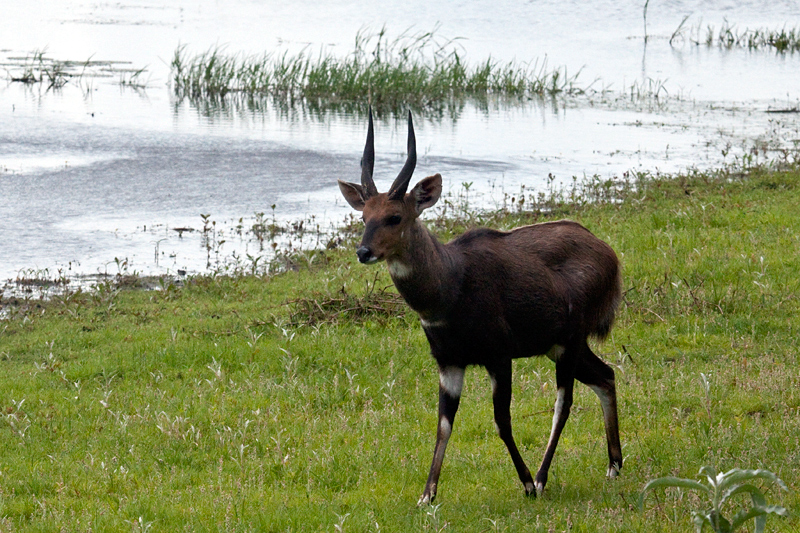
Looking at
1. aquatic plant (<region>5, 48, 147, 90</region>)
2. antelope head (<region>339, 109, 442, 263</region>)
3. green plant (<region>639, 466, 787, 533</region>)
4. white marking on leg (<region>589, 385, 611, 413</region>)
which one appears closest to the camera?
green plant (<region>639, 466, 787, 533</region>)

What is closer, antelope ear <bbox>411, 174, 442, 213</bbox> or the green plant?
the green plant

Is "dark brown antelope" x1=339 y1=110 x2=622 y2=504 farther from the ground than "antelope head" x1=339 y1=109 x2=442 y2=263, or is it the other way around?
"antelope head" x1=339 y1=109 x2=442 y2=263

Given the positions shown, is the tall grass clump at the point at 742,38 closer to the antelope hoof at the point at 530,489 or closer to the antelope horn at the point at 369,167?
the antelope horn at the point at 369,167

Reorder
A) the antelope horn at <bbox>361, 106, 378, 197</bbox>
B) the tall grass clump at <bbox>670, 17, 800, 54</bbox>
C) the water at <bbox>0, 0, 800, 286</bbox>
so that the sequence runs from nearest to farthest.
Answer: the antelope horn at <bbox>361, 106, 378, 197</bbox>, the water at <bbox>0, 0, 800, 286</bbox>, the tall grass clump at <bbox>670, 17, 800, 54</bbox>

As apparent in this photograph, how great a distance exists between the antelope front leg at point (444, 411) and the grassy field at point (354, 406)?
0.49 ft

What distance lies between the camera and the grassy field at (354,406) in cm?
579

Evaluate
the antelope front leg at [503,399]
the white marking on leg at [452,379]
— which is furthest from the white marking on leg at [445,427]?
the antelope front leg at [503,399]

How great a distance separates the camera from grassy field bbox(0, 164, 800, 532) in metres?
5.79

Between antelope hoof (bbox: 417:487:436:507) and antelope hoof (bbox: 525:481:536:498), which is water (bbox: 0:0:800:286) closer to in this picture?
antelope hoof (bbox: 417:487:436:507)

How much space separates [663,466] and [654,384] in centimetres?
163

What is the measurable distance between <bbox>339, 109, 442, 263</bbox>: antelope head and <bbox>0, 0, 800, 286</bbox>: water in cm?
826

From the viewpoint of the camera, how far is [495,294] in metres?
5.82

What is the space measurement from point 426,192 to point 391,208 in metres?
0.36

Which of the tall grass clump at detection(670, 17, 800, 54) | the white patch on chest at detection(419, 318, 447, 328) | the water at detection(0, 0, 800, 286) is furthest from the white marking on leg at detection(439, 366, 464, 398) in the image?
the tall grass clump at detection(670, 17, 800, 54)
